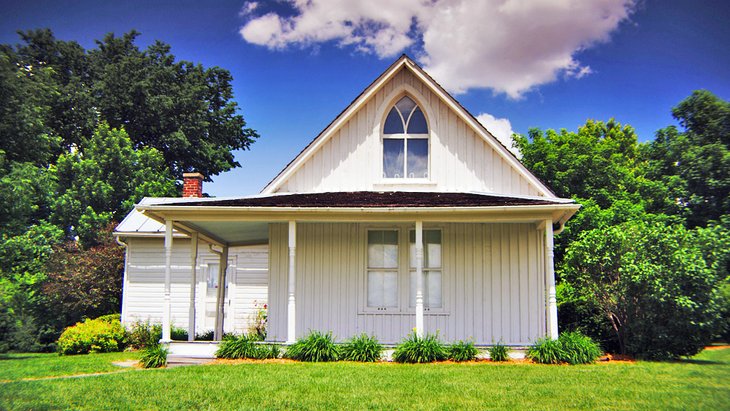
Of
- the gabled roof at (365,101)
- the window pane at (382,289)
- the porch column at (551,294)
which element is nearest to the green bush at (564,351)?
the porch column at (551,294)

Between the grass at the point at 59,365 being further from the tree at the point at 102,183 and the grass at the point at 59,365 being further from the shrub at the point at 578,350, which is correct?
the tree at the point at 102,183

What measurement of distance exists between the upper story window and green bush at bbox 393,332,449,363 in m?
4.76

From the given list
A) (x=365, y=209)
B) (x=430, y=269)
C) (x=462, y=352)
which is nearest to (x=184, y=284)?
(x=430, y=269)

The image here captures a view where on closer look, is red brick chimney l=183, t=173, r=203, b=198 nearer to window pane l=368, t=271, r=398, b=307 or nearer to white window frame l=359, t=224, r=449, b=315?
white window frame l=359, t=224, r=449, b=315

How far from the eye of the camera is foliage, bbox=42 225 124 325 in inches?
880

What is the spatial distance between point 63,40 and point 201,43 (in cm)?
2174

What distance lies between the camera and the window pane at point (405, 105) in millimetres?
16641

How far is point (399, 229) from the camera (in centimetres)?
1589

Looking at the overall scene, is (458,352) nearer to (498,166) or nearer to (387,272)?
(387,272)

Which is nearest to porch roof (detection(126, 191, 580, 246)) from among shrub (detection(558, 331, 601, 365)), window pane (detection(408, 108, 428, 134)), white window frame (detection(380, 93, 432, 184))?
white window frame (detection(380, 93, 432, 184))

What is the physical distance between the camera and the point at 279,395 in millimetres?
9664

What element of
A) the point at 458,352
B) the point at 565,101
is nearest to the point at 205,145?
the point at 565,101

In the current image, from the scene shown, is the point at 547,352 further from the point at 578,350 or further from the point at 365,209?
the point at 365,209

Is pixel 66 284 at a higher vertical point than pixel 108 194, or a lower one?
lower
